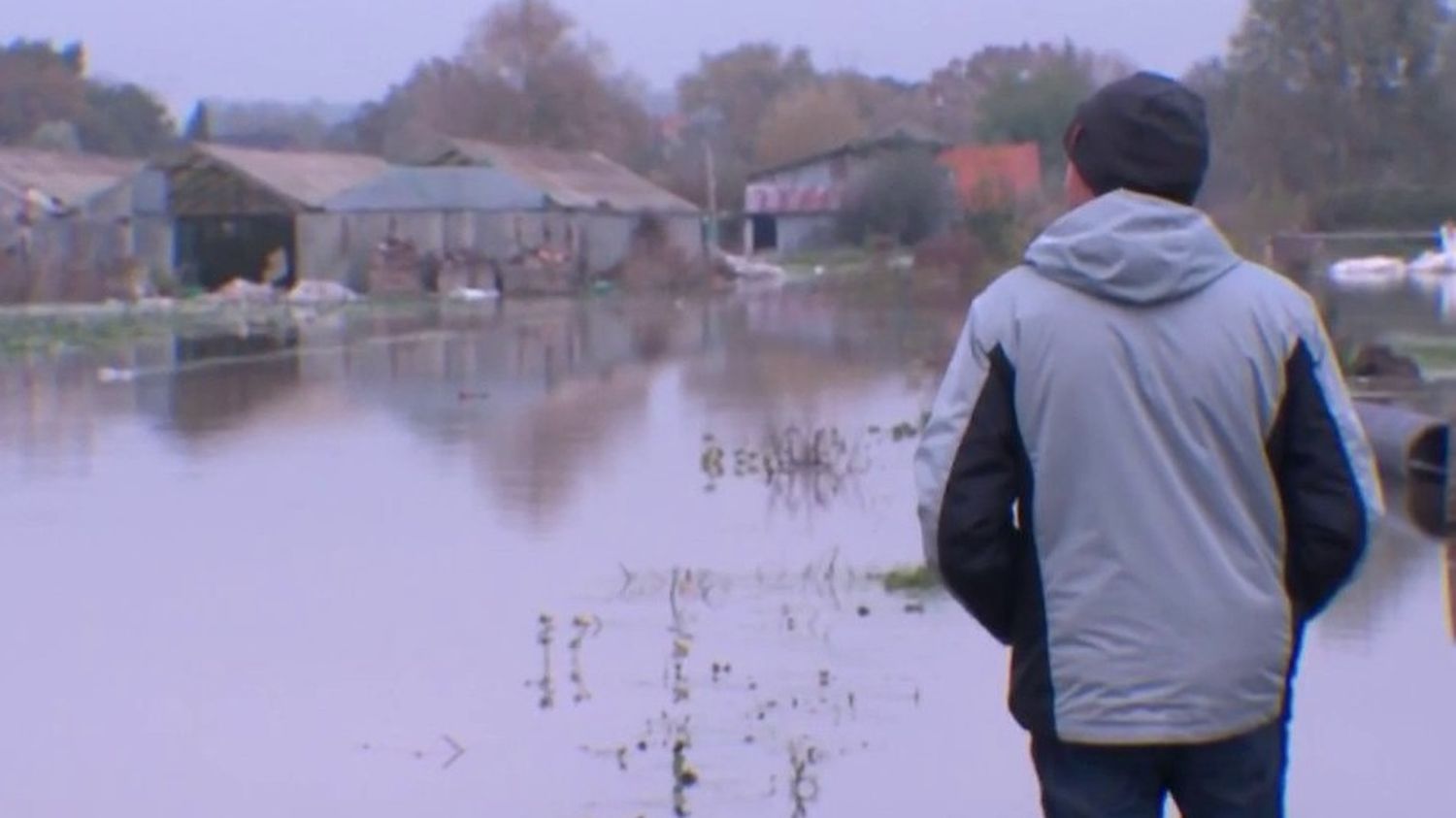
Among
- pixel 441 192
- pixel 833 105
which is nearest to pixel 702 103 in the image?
pixel 833 105

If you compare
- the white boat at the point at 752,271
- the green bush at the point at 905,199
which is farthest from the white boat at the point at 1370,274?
the green bush at the point at 905,199

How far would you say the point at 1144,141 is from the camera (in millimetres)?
4574

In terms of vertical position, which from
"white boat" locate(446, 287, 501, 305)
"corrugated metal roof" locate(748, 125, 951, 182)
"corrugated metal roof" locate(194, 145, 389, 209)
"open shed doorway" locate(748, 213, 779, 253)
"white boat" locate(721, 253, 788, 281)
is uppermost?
"corrugated metal roof" locate(748, 125, 951, 182)

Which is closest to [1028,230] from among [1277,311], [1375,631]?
[1375,631]

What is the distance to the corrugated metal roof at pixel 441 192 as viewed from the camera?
60.4 metres

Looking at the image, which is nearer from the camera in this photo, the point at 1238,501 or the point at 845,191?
the point at 1238,501

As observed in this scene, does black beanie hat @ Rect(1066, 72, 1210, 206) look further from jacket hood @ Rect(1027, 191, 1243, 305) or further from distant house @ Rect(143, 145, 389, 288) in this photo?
distant house @ Rect(143, 145, 389, 288)

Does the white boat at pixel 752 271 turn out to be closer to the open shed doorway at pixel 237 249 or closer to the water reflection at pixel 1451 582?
the open shed doorway at pixel 237 249

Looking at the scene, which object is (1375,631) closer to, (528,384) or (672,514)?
(672,514)

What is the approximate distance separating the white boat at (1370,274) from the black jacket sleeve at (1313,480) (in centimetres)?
4392

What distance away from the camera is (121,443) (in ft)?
66.3

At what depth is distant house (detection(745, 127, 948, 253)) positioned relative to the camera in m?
82.9

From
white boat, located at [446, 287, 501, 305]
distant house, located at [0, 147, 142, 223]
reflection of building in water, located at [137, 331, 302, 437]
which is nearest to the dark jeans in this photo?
reflection of building in water, located at [137, 331, 302, 437]

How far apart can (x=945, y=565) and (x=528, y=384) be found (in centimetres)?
2222
